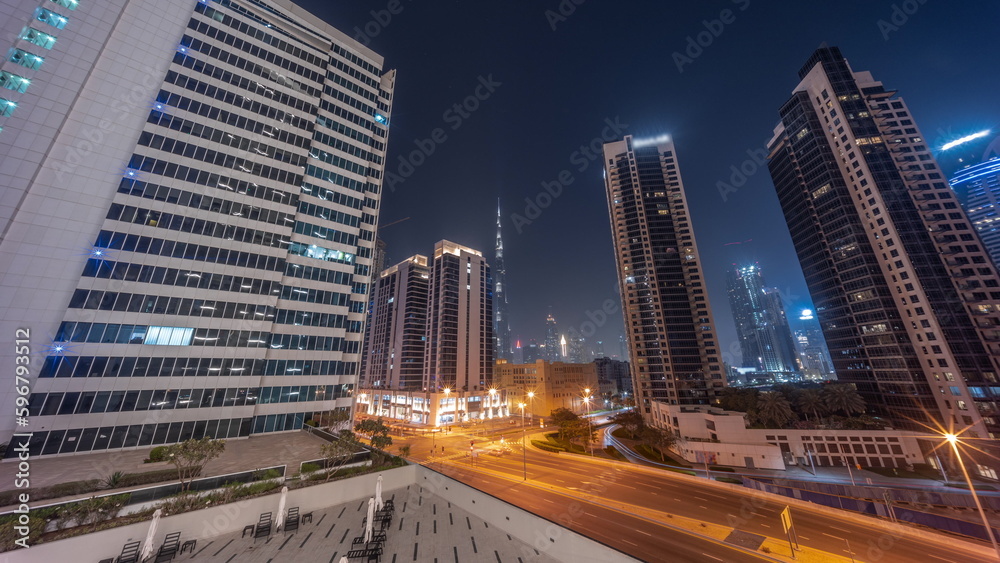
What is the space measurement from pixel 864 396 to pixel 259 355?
124 m

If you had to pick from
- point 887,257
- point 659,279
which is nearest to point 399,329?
point 659,279

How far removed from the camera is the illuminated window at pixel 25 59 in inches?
1249

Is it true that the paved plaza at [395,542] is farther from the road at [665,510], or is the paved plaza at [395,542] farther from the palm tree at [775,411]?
the palm tree at [775,411]

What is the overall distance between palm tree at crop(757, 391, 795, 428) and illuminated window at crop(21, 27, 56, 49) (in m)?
119

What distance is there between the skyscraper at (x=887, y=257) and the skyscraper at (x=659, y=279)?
30767mm

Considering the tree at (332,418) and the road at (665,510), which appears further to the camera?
the tree at (332,418)

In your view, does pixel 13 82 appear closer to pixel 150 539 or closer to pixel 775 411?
pixel 150 539

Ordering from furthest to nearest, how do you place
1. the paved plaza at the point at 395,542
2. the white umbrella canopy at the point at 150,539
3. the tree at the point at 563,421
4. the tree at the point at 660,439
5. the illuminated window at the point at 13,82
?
the tree at the point at 563,421
the tree at the point at 660,439
the illuminated window at the point at 13,82
the paved plaza at the point at 395,542
the white umbrella canopy at the point at 150,539

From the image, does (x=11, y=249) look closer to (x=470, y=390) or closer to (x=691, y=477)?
(x=691, y=477)

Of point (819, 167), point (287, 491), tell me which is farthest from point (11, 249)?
point (819, 167)

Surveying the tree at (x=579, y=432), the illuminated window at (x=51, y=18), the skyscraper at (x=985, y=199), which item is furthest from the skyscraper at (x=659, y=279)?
the illuminated window at (x=51, y=18)

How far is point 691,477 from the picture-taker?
4428 cm

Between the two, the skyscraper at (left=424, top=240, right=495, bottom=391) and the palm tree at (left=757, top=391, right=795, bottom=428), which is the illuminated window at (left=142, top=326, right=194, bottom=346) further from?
the palm tree at (left=757, top=391, right=795, bottom=428)

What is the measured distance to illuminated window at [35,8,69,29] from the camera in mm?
33644
